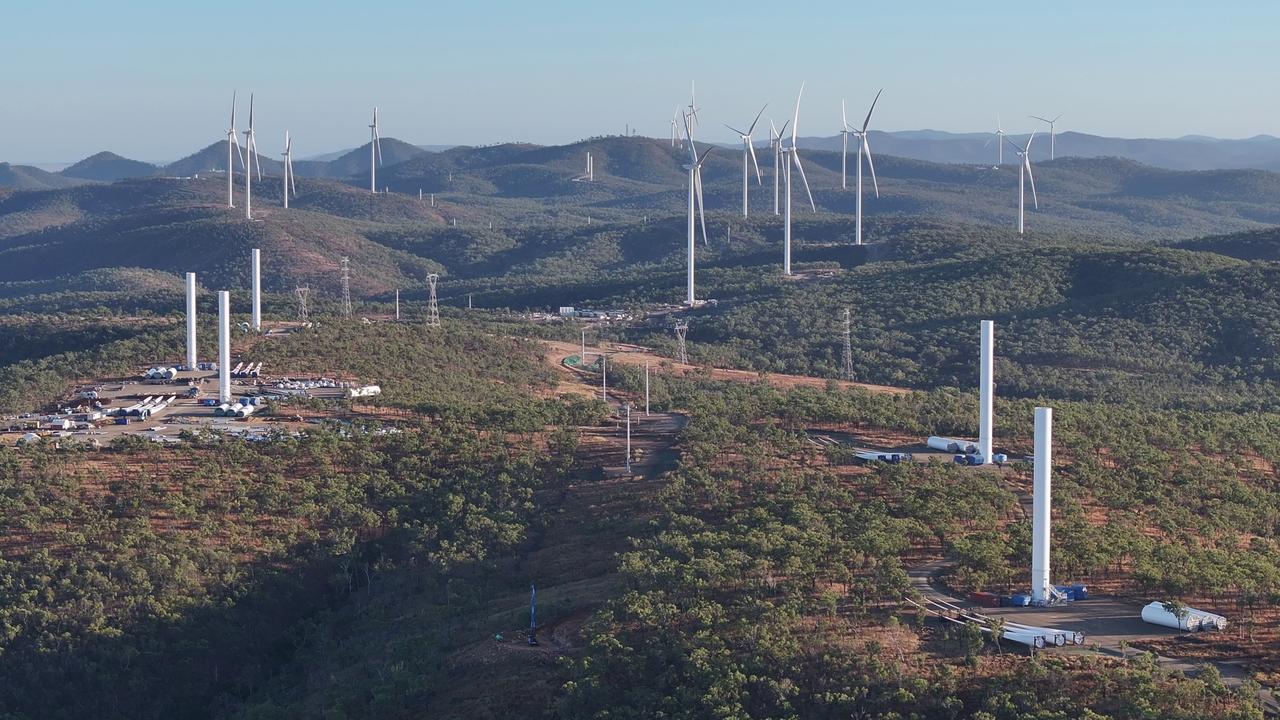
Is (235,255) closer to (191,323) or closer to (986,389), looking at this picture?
(191,323)

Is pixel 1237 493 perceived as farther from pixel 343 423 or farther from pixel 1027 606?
pixel 343 423

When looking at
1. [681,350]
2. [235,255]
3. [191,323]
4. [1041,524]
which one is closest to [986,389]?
[1041,524]

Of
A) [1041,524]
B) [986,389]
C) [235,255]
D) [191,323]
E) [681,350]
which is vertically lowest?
[1041,524]

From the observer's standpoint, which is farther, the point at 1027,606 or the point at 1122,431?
the point at 1122,431

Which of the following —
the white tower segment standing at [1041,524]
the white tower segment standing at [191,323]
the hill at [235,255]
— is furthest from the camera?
the hill at [235,255]

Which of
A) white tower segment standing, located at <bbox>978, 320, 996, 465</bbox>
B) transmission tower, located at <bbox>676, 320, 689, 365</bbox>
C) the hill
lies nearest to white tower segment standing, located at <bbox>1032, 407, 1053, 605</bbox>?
white tower segment standing, located at <bbox>978, 320, 996, 465</bbox>

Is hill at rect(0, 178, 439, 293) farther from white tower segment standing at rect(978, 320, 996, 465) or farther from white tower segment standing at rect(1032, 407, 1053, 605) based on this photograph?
white tower segment standing at rect(1032, 407, 1053, 605)

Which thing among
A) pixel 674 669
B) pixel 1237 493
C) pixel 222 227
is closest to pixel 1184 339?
pixel 1237 493

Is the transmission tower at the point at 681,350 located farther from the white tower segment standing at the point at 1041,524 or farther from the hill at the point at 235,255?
the hill at the point at 235,255

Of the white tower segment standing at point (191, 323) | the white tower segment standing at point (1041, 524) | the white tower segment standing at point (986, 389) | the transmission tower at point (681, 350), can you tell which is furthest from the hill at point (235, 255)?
the white tower segment standing at point (1041, 524)
